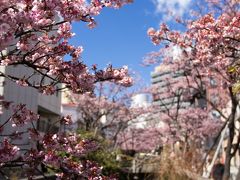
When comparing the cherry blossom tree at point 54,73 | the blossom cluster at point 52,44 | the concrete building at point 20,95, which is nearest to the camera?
the blossom cluster at point 52,44

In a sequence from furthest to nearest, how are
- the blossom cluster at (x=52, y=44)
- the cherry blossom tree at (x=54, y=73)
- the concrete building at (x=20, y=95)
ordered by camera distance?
the concrete building at (x=20, y=95) → the cherry blossom tree at (x=54, y=73) → the blossom cluster at (x=52, y=44)

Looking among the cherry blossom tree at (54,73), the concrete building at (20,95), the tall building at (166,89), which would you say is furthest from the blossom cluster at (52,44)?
the tall building at (166,89)

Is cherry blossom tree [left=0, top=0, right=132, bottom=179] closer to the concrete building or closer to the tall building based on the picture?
the concrete building

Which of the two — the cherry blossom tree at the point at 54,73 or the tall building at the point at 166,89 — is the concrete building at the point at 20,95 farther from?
the tall building at the point at 166,89

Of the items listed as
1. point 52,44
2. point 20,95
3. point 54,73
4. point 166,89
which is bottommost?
point 54,73

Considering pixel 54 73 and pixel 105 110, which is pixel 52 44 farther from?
pixel 105 110

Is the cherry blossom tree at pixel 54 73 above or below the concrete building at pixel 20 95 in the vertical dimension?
below

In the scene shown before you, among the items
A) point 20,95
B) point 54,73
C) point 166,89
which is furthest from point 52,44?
point 166,89

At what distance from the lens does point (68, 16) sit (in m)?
5.43

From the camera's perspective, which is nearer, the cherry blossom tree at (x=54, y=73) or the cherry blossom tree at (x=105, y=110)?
the cherry blossom tree at (x=54, y=73)

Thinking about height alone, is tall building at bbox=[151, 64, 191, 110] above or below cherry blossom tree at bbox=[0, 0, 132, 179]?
above

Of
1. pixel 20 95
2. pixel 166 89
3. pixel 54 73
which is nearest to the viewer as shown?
pixel 54 73

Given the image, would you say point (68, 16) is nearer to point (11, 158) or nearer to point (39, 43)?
point (39, 43)

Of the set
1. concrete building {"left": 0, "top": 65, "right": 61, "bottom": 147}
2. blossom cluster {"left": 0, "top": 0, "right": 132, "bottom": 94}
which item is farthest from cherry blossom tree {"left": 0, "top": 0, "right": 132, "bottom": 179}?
concrete building {"left": 0, "top": 65, "right": 61, "bottom": 147}
